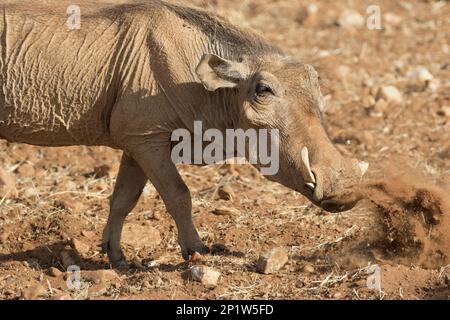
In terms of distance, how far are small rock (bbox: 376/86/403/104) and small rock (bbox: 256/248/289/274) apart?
193 inches

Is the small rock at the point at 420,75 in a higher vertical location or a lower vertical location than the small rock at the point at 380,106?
higher

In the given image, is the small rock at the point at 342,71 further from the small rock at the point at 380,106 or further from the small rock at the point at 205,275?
the small rock at the point at 205,275

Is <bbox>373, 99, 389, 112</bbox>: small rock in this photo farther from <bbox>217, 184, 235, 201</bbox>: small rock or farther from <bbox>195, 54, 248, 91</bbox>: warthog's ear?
<bbox>195, 54, 248, 91</bbox>: warthog's ear

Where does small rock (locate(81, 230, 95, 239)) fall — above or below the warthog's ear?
below

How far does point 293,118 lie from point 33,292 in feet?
6.54

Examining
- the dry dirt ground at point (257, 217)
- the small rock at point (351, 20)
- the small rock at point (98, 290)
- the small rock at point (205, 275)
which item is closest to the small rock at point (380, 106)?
the dry dirt ground at point (257, 217)

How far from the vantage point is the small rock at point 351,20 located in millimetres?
14305

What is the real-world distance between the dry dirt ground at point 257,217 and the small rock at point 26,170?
14mm

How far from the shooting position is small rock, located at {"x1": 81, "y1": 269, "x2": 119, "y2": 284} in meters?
6.46

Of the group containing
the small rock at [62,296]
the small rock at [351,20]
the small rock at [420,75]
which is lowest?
the small rock at [62,296]

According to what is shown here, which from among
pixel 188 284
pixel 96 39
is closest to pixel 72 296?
pixel 188 284

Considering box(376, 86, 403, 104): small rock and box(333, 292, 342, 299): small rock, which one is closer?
box(333, 292, 342, 299): small rock

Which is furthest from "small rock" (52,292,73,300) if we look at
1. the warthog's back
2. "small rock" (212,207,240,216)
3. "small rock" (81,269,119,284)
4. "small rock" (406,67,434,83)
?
"small rock" (406,67,434,83)
